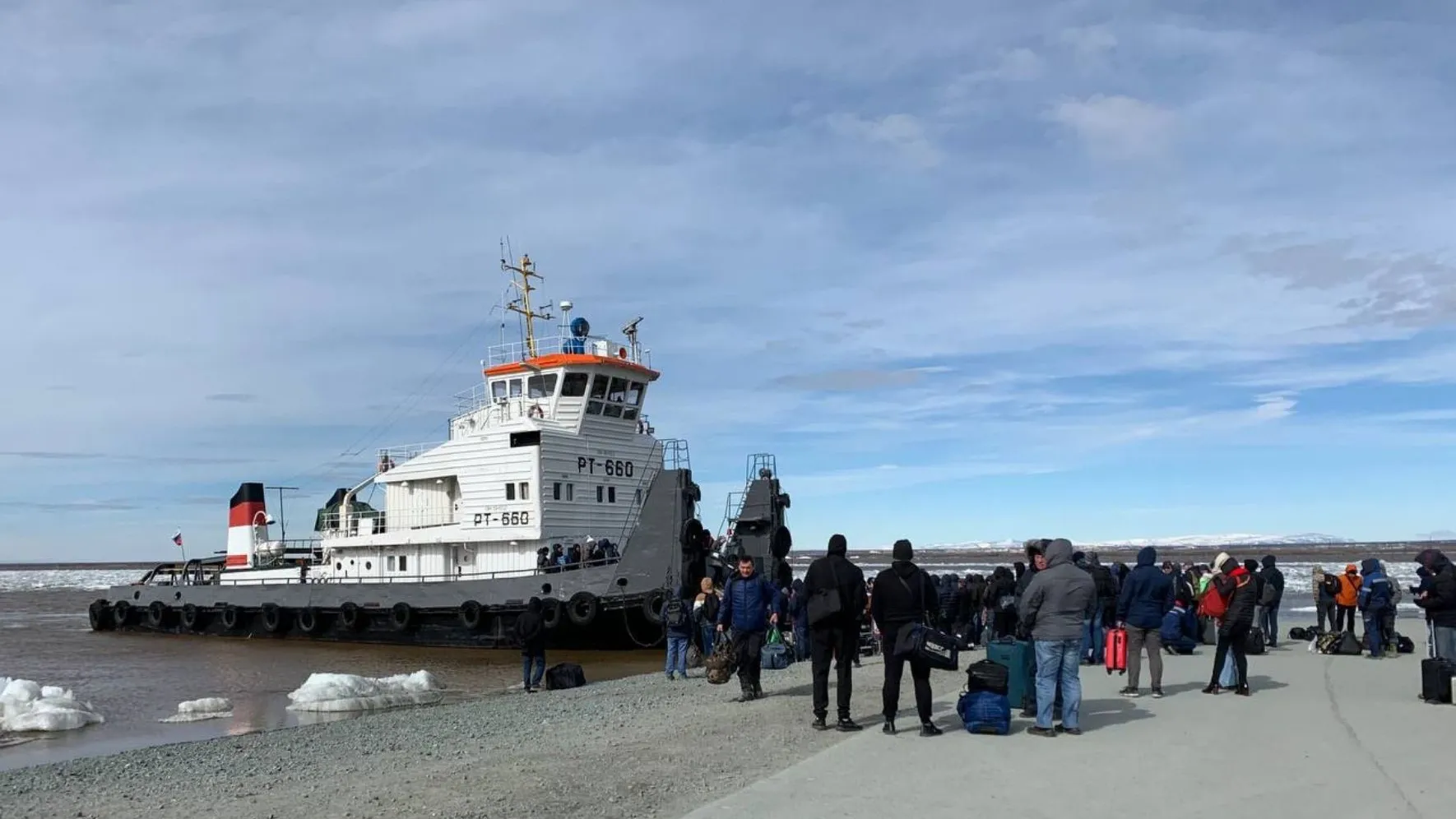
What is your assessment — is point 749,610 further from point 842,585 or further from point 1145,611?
point 1145,611

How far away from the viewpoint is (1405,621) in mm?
19734

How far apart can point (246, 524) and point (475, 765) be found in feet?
81.7

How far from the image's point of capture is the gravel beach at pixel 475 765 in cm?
621

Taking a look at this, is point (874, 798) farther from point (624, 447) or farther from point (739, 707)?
point (624, 447)

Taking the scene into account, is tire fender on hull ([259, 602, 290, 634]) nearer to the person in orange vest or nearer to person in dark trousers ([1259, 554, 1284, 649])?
person in dark trousers ([1259, 554, 1284, 649])

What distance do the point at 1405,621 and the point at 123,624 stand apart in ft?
101

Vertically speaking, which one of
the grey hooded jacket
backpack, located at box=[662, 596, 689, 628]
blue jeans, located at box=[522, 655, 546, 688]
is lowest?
blue jeans, located at box=[522, 655, 546, 688]

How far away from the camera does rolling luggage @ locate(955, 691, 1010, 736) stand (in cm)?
738

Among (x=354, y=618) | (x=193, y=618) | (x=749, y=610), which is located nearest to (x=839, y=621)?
(x=749, y=610)

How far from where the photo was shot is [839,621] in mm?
7965

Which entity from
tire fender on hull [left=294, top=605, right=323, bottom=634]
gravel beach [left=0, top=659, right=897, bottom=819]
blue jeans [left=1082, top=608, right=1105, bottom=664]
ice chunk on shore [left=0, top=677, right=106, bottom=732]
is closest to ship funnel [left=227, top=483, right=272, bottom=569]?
tire fender on hull [left=294, top=605, right=323, bottom=634]

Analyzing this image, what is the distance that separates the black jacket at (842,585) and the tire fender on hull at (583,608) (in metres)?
11.5

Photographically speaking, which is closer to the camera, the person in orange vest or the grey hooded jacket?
the grey hooded jacket

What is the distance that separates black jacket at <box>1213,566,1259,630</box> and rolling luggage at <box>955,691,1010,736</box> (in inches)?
108
